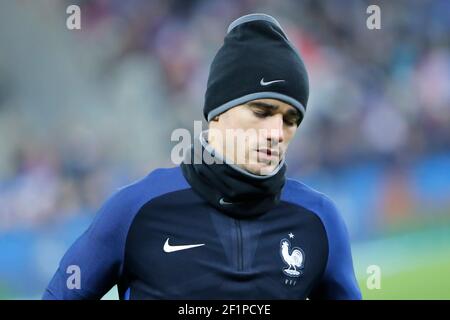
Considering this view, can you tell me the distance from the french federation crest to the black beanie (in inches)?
11.6

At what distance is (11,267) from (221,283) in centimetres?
243

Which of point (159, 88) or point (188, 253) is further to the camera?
point (159, 88)

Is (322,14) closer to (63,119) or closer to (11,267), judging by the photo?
(63,119)

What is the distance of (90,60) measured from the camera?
394 cm

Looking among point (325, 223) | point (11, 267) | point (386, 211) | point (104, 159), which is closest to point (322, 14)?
point (386, 211)

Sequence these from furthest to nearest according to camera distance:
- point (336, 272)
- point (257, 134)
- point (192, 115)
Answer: point (192, 115), point (336, 272), point (257, 134)

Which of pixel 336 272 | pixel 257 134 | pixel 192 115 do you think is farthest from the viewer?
pixel 192 115

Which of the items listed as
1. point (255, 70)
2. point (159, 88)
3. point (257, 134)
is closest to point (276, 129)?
point (257, 134)

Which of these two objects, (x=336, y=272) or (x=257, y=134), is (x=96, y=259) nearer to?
(x=257, y=134)

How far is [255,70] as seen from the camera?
4.99ft

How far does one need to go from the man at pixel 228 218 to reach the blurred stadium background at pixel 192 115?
2.21m

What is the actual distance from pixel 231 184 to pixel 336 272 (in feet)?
1.07

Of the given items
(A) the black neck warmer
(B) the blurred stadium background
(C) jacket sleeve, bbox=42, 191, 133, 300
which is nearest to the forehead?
(A) the black neck warmer

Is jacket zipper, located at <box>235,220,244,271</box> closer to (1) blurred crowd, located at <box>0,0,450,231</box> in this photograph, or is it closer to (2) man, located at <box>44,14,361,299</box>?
(2) man, located at <box>44,14,361,299</box>
